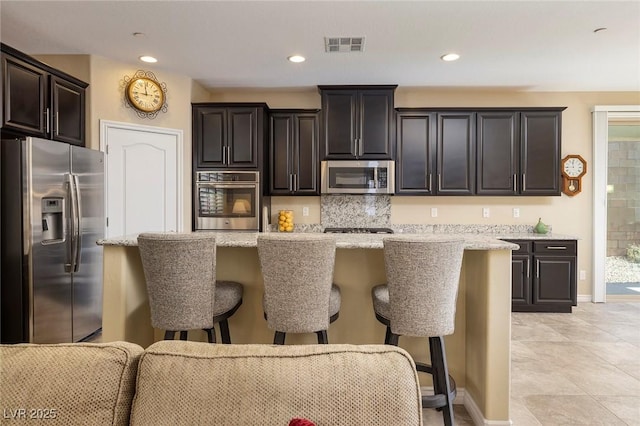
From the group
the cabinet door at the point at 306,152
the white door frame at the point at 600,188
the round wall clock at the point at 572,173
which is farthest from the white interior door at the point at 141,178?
the white door frame at the point at 600,188

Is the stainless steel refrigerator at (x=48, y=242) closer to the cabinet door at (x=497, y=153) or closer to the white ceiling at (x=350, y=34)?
the white ceiling at (x=350, y=34)

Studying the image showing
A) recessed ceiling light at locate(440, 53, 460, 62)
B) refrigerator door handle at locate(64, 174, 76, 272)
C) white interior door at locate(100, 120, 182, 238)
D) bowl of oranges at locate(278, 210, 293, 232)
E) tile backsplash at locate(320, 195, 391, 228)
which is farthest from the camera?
tile backsplash at locate(320, 195, 391, 228)

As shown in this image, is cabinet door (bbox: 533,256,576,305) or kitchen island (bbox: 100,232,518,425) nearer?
kitchen island (bbox: 100,232,518,425)

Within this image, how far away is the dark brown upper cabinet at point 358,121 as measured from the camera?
422 centimetres

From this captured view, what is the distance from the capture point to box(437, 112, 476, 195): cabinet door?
428 centimetres

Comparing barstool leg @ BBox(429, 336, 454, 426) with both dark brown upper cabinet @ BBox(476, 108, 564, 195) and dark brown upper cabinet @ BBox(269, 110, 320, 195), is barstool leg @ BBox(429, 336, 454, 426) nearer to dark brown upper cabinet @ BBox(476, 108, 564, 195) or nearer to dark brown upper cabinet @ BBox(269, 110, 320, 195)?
dark brown upper cabinet @ BBox(269, 110, 320, 195)

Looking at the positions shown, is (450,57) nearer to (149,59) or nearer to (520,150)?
(520,150)

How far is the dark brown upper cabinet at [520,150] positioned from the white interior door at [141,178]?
11.6 feet

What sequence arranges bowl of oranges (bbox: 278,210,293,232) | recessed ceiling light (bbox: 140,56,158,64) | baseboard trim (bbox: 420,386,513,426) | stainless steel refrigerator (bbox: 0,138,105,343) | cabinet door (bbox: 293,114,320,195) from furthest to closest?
bowl of oranges (bbox: 278,210,293,232) → cabinet door (bbox: 293,114,320,195) → recessed ceiling light (bbox: 140,56,158,64) → stainless steel refrigerator (bbox: 0,138,105,343) → baseboard trim (bbox: 420,386,513,426)

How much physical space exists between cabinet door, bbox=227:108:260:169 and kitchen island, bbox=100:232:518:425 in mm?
2041

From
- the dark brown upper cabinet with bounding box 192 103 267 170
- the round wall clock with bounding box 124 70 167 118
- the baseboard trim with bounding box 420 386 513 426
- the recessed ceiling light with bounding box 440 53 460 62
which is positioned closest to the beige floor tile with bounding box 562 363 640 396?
the baseboard trim with bounding box 420 386 513 426

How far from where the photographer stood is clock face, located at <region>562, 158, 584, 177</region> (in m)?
4.54

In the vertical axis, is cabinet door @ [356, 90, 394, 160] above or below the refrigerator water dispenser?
above

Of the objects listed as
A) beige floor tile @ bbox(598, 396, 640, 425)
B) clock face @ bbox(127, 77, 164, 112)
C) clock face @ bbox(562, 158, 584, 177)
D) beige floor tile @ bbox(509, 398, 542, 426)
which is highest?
clock face @ bbox(127, 77, 164, 112)
